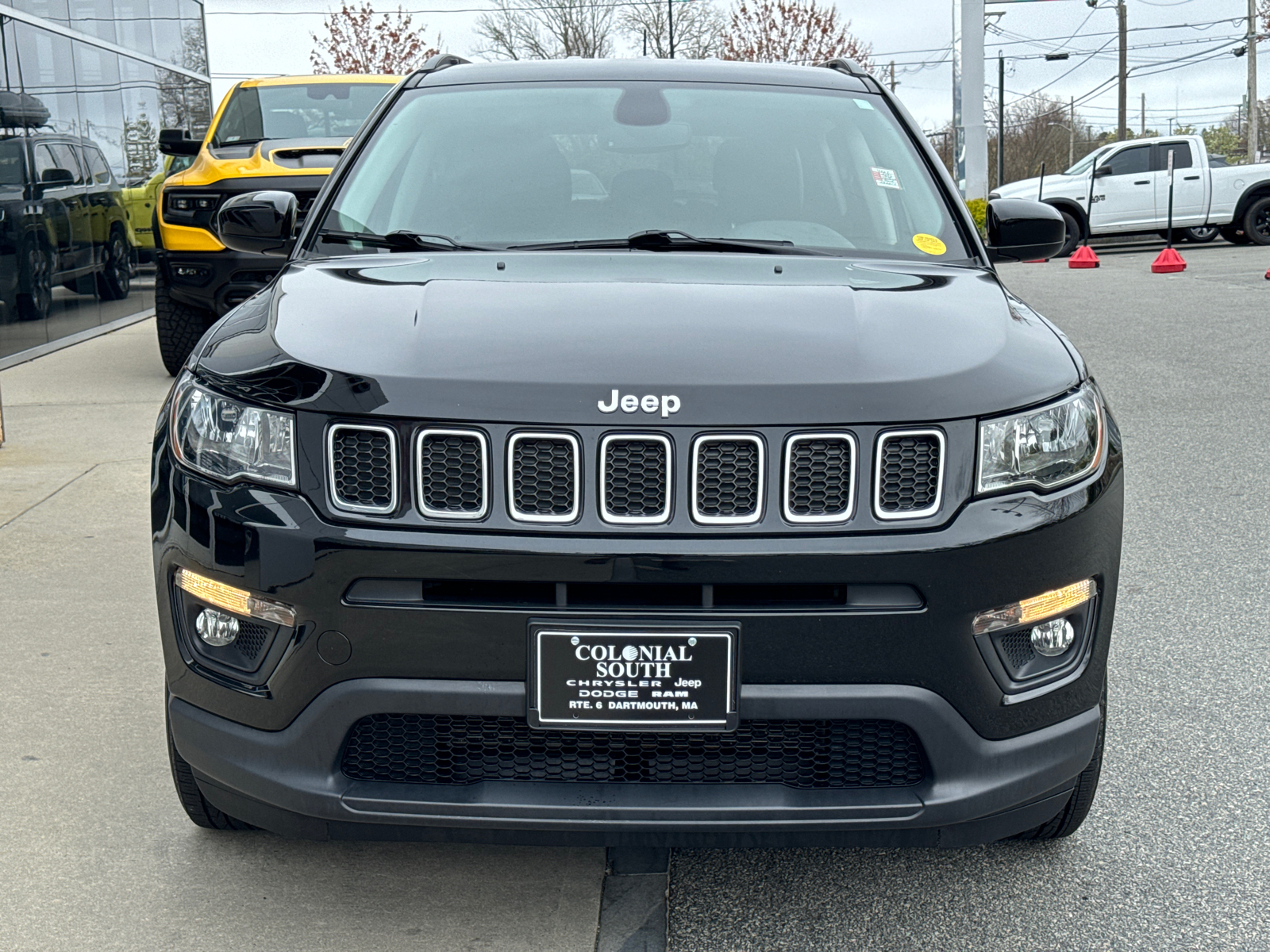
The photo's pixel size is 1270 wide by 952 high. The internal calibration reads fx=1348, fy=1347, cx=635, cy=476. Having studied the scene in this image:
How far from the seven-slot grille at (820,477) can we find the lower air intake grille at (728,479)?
5 centimetres

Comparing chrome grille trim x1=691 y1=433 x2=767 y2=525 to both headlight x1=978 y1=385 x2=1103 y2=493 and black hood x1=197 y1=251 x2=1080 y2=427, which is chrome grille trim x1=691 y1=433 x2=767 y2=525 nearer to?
black hood x1=197 y1=251 x2=1080 y2=427

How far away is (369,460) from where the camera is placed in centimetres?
216

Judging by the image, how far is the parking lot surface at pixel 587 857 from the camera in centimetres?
250

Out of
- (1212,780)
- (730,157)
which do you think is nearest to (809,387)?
(730,157)

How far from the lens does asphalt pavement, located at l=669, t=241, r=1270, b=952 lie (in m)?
2.50

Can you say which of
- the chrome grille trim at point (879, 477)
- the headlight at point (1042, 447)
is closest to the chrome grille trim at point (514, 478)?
the chrome grille trim at point (879, 477)

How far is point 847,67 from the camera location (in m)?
3.94

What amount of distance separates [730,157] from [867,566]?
1597 mm

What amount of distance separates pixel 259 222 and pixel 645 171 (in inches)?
40.7

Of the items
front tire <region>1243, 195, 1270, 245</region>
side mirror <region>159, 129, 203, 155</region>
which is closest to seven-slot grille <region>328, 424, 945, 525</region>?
side mirror <region>159, 129, 203, 155</region>

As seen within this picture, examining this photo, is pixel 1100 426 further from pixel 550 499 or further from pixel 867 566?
pixel 550 499

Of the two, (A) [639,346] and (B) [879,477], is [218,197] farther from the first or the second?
(B) [879,477]

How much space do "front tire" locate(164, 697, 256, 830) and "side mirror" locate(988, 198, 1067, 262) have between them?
2346 mm

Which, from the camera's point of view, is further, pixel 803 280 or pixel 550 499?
pixel 803 280
